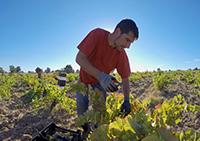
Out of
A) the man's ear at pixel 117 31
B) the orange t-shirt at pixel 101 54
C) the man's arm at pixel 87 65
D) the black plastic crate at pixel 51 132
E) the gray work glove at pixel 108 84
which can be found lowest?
the black plastic crate at pixel 51 132

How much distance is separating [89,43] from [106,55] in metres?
0.37

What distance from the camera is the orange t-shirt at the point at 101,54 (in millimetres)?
1624

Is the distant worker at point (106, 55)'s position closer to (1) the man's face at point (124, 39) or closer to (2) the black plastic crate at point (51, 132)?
(1) the man's face at point (124, 39)

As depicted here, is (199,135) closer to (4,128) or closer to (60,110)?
(60,110)

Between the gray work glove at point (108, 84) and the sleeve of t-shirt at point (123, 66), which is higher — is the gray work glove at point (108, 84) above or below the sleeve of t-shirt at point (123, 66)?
below

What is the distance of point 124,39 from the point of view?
1.57 m

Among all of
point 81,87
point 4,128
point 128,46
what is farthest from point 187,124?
point 4,128

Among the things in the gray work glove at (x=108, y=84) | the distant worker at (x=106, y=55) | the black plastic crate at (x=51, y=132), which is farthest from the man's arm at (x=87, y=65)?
the black plastic crate at (x=51, y=132)

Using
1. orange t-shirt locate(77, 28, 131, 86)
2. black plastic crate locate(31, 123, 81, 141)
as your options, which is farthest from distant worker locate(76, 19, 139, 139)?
black plastic crate locate(31, 123, 81, 141)

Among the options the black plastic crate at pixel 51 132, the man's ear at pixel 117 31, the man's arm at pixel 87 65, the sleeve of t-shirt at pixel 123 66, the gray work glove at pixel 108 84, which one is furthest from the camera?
the sleeve of t-shirt at pixel 123 66

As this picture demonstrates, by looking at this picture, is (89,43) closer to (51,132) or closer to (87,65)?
(87,65)

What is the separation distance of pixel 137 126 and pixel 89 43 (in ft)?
3.95

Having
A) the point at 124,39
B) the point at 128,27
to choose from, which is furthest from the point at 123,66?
the point at 128,27

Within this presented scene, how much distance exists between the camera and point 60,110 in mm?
3385
